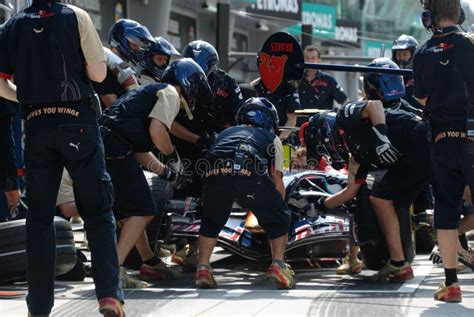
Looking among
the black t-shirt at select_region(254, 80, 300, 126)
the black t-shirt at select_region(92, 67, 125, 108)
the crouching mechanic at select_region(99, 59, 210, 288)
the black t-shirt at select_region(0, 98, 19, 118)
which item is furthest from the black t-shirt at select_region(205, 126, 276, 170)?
the black t-shirt at select_region(254, 80, 300, 126)

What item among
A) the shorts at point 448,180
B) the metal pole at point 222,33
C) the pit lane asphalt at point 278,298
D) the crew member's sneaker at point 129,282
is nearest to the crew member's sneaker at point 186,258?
the pit lane asphalt at point 278,298

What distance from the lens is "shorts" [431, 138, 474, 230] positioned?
6.73 m

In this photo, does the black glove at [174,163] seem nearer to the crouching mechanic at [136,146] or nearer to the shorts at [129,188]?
the crouching mechanic at [136,146]

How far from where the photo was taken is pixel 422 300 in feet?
22.5

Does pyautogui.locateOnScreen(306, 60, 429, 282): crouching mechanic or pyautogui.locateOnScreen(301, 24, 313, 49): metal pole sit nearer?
pyautogui.locateOnScreen(306, 60, 429, 282): crouching mechanic

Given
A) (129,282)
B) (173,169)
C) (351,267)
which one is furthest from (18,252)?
(351,267)

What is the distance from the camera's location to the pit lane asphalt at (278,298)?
6387 mm

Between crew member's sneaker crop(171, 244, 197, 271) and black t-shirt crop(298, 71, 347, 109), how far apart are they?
496 cm

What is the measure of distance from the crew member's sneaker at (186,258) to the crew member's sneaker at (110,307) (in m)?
3.50

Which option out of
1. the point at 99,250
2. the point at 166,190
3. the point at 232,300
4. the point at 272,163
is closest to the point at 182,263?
the point at 166,190

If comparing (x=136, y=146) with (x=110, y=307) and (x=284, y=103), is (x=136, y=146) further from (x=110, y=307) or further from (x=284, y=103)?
(x=284, y=103)

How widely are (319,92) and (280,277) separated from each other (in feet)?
21.7

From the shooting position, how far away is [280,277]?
301 inches

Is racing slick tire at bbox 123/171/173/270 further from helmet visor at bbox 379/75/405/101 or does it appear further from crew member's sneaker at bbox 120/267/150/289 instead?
helmet visor at bbox 379/75/405/101
